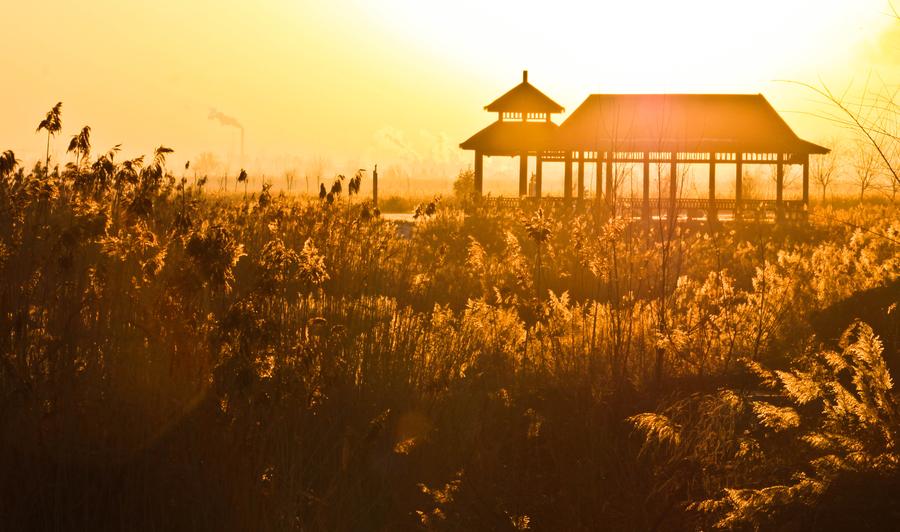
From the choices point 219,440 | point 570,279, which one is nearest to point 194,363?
point 219,440

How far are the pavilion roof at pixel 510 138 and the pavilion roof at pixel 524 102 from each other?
45 centimetres

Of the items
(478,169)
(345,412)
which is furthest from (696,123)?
(345,412)

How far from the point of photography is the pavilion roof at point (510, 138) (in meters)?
32.1

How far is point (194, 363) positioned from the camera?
15.4 feet

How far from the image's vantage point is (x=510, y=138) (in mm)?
32531

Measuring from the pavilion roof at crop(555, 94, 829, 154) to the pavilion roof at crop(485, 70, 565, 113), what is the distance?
6.05ft

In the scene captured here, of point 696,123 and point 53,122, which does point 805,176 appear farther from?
point 53,122

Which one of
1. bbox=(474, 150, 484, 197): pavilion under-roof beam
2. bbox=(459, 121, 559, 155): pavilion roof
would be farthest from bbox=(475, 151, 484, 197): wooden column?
bbox=(459, 121, 559, 155): pavilion roof

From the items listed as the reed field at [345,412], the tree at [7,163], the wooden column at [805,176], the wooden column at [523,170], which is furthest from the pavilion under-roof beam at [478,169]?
the tree at [7,163]

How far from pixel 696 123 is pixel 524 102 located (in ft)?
18.7

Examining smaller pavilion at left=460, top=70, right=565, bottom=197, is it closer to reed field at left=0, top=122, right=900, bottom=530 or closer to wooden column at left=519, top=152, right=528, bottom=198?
wooden column at left=519, top=152, right=528, bottom=198

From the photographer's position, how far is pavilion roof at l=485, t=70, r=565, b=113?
32.9 metres

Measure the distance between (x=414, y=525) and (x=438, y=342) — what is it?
7.24 ft

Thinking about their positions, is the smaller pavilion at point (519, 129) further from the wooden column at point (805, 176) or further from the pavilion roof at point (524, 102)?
the wooden column at point (805, 176)
